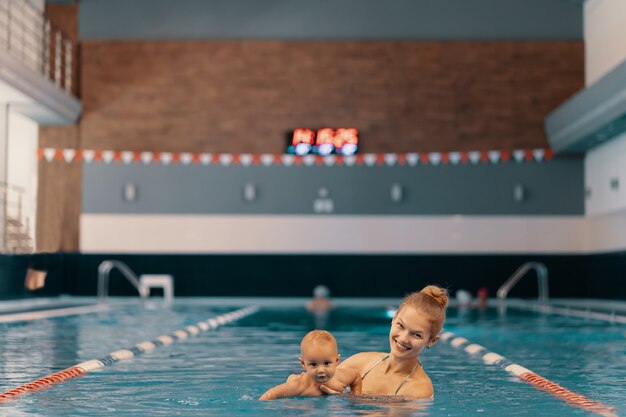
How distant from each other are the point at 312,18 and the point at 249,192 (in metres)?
3.20

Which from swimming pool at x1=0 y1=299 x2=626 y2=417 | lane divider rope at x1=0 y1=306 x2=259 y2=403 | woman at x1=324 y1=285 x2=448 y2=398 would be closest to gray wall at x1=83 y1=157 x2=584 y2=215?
swimming pool at x1=0 y1=299 x2=626 y2=417

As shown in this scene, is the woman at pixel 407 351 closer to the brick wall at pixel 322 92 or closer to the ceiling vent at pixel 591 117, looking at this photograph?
the ceiling vent at pixel 591 117

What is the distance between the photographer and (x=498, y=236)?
17.7 metres

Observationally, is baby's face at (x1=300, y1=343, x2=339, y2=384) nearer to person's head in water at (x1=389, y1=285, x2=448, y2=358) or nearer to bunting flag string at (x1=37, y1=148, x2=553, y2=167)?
person's head in water at (x1=389, y1=285, x2=448, y2=358)

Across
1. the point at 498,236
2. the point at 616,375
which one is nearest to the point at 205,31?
the point at 498,236

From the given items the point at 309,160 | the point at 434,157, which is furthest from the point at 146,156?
the point at 434,157

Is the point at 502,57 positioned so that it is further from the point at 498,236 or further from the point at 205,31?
the point at 205,31

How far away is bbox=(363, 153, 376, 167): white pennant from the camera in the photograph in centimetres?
1770

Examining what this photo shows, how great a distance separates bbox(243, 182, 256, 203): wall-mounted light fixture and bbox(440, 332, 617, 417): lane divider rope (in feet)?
31.7

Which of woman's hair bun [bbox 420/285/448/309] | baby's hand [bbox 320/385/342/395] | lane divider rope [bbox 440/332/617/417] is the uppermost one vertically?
woman's hair bun [bbox 420/285/448/309]

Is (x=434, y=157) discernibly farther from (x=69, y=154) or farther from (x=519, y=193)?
(x=69, y=154)

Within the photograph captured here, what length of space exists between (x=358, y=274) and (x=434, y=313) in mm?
13682

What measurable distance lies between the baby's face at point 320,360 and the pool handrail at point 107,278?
12.5m

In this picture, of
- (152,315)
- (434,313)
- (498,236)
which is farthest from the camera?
(498,236)
